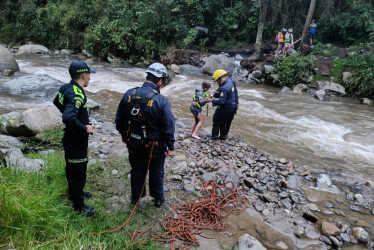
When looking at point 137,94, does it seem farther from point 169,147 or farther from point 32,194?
point 32,194

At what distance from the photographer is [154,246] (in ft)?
11.2

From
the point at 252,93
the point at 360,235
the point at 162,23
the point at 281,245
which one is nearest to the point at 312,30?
the point at 252,93

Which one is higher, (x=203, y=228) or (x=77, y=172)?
(x=77, y=172)

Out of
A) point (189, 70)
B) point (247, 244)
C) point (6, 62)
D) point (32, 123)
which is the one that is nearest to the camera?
point (247, 244)

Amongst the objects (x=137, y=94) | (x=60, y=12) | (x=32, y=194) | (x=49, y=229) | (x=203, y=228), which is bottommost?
(x=203, y=228)

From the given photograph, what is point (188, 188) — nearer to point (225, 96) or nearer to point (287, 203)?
point (287, 203)

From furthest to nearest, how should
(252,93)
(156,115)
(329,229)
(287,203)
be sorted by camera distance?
(252,93), (287,203), (329,229), (156,115)

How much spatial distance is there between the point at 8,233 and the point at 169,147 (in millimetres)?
2058

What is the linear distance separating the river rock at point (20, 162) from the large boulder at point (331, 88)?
12853 mm

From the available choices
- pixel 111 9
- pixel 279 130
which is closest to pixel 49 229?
pixel 279 130

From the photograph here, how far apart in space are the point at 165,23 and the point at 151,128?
15.7 metres

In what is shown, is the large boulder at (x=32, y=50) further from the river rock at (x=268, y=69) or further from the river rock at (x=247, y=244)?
the river rock at (x=247, y=244)

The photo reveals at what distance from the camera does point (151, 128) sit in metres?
3.70

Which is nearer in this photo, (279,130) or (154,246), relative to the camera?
(154,246)
